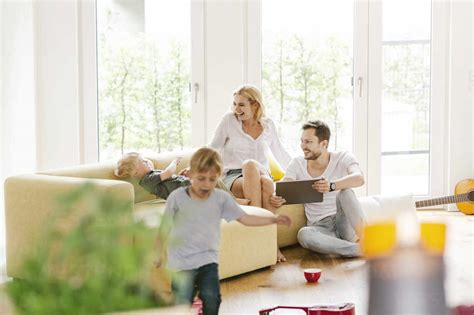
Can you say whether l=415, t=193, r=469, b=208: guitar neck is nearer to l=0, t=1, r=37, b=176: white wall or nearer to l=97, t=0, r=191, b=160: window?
l=97, t=0, r=191, b=160: window

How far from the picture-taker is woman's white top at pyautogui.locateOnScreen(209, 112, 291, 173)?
5.70 metres

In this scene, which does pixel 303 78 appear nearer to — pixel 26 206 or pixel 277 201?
pixel 277 201

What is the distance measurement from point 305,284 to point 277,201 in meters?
0.74

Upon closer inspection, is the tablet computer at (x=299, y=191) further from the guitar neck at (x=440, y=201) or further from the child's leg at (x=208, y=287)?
the child's leg at (x=208, y=287)

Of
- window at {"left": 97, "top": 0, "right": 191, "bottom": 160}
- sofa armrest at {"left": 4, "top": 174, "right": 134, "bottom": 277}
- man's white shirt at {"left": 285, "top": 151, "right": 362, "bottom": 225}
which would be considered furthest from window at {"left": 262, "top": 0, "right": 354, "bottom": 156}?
sofa armrest at {"left": 4, "top": 174, "right": 134, "bottom": 277}

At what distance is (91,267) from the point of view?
3.02 ft

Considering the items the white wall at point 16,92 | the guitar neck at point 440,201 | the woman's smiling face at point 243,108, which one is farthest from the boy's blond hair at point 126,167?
the guitar neck at point 440,201

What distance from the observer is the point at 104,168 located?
5160mm

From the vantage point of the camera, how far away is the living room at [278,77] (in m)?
6.84

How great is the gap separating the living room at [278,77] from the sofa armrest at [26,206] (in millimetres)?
1955

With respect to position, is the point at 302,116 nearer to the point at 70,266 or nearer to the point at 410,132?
the point at 410,132

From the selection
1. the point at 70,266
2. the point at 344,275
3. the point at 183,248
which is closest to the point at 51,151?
the point at 344,275

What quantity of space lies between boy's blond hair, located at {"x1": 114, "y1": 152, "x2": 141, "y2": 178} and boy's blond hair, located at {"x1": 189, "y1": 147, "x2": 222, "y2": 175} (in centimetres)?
163

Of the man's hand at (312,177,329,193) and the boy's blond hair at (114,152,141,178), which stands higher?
the boy's blond hair at (114,152,141,178)
